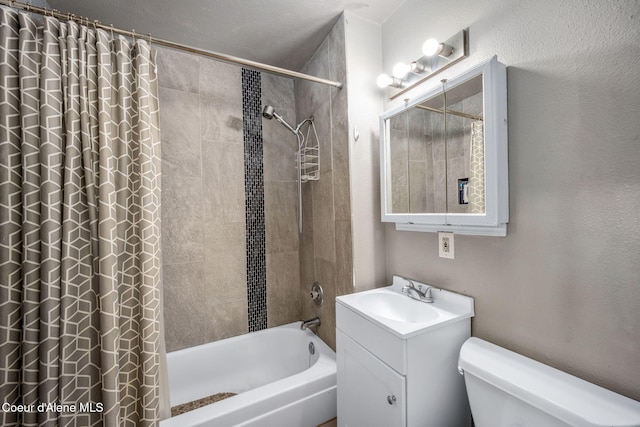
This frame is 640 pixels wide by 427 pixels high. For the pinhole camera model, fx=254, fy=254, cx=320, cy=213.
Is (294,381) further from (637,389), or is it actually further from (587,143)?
(587,143)

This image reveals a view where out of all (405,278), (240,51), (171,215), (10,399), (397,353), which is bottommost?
(10,399)

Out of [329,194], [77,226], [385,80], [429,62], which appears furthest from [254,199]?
[429,62]

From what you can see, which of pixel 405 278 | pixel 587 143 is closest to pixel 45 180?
pixel 405 278

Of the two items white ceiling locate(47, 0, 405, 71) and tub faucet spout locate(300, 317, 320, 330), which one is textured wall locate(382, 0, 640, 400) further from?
tub faucet spout locate(300, 317, 320, 330)

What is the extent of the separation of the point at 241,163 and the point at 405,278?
1.46 m

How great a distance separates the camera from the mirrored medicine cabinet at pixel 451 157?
94 cm

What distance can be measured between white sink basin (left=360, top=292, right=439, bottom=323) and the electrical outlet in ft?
0.84

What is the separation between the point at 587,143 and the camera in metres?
0.78

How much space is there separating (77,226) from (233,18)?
1408 millimetres

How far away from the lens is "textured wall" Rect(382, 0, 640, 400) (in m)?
0.71

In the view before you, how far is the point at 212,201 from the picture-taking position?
1.91m

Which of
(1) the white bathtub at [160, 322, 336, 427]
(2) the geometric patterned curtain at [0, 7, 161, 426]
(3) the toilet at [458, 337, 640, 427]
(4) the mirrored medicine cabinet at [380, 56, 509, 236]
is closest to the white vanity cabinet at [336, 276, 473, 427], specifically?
(3) the toilet at [458, 337, 640, 427]

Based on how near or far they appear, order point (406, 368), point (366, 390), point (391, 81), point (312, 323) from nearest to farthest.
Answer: point (406, 368), point (366, 390), point (391, 81), point (312, 323)

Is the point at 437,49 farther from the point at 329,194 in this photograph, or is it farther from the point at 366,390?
the point at 366,390
